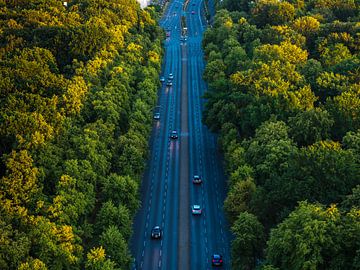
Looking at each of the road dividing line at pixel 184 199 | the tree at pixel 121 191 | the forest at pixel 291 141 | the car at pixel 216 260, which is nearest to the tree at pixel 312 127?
the forest at pixel 291 141

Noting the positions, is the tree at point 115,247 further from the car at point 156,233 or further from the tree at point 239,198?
the tree at point 239,198

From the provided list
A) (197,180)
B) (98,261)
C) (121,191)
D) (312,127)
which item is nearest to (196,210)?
(197,180)

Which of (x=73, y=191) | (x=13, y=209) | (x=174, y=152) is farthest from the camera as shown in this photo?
(x=174, y=152)

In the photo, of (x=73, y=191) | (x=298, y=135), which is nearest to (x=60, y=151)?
(x=73, y=191)

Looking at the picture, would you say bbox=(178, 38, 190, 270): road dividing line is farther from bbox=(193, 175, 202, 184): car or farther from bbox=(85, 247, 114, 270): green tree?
bbox=(85, 247, 114, 270): green tree

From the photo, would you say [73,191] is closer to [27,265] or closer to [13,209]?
[13,209]
